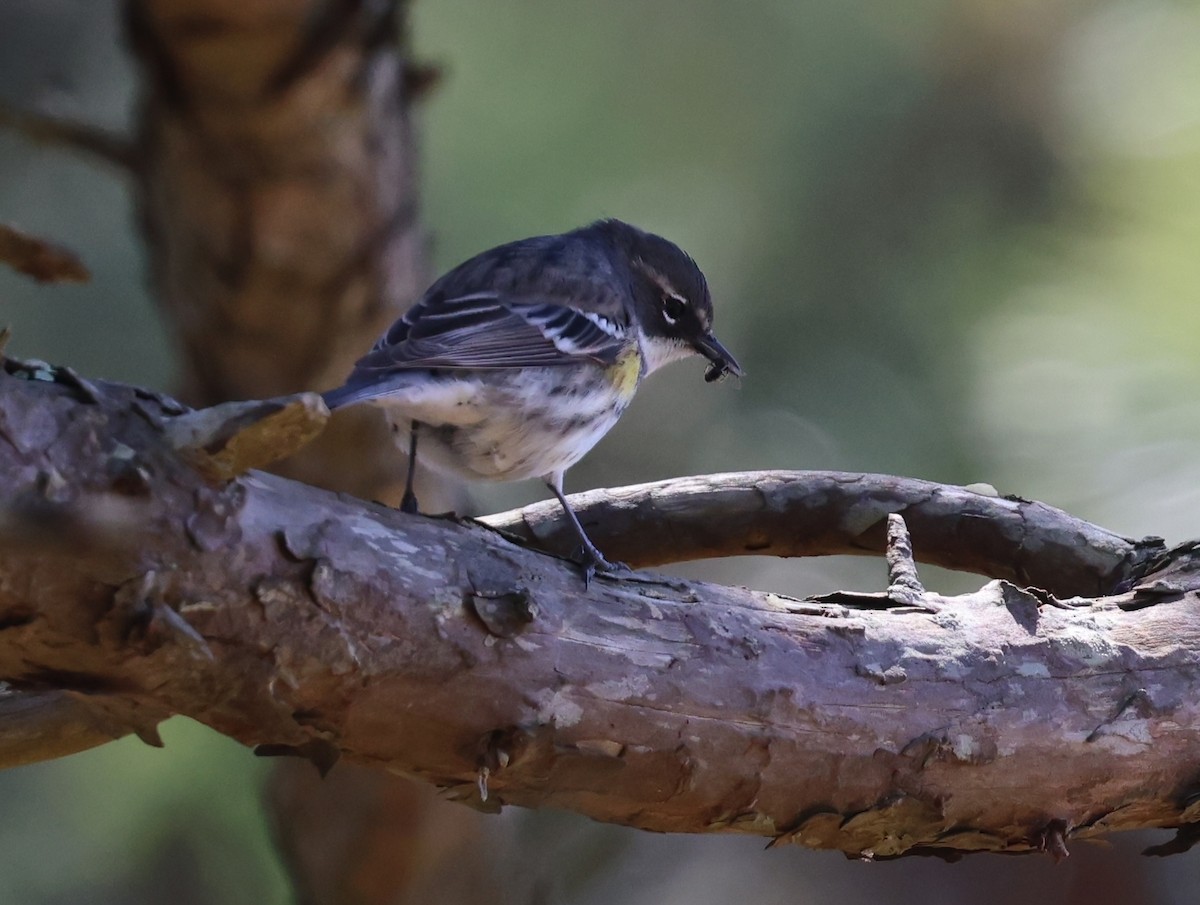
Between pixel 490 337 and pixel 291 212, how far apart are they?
0.45 m

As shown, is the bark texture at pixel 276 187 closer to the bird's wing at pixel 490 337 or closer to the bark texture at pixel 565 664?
the bird's wing at pixel 490 337

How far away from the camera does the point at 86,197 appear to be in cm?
332

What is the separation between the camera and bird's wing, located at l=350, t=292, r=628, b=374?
5.59 ft

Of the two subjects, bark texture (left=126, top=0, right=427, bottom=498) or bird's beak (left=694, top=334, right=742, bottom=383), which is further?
bird's beak (left=694, top=334, right=742, bottom=383)

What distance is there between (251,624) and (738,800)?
0.58 m

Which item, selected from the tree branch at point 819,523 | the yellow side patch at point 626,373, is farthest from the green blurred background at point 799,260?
the yellow side patch at point 626,373

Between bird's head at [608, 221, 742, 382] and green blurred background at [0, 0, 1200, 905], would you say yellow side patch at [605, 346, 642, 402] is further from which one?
green blurred background at [0, 0, 1200, 905]

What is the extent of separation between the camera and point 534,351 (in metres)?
1.95

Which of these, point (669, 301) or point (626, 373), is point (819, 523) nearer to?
point (626, 373)

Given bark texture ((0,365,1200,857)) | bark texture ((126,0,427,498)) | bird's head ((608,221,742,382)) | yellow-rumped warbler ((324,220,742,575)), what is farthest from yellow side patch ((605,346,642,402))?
bark texture ((0,365,1200,857))

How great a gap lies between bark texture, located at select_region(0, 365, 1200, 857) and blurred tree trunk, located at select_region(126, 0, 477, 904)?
849 mm

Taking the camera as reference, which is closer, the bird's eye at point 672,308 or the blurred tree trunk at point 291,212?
the blurred tree trunk at point 291,212

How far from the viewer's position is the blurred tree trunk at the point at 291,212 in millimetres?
1775

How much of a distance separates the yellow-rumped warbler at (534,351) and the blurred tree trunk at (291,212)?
0.25m
